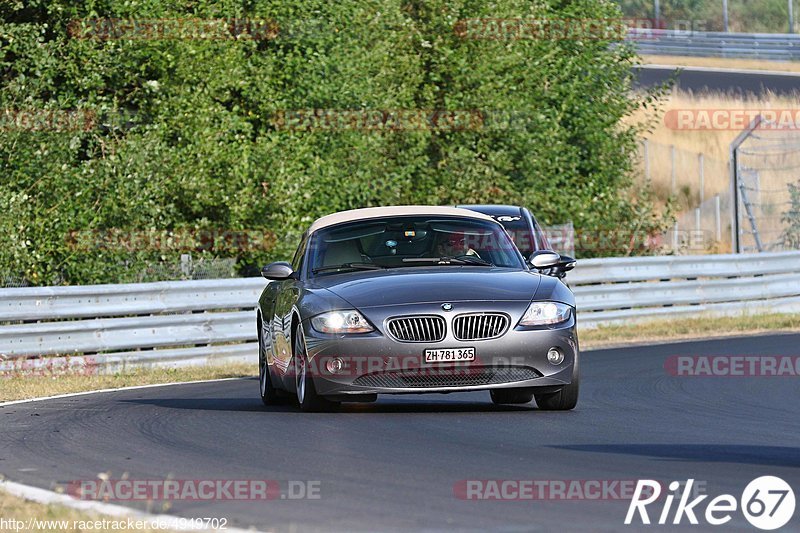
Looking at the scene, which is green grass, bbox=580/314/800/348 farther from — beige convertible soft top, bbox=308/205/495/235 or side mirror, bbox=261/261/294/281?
side mirror, bbox=261/261/294/281

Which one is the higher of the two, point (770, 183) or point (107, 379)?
→ point (107, 379)

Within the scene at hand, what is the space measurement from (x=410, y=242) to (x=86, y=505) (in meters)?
5.66

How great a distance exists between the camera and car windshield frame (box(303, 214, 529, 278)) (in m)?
12.2

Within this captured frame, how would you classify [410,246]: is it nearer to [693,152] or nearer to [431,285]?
[431,285]

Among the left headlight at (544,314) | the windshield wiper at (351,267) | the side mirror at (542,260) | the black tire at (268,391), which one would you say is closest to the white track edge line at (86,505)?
the left headlight at (544,314)

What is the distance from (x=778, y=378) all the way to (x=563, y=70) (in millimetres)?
17404

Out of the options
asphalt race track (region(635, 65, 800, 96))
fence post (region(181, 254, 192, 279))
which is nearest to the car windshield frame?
fence post (region(181, 254, 192, 279))

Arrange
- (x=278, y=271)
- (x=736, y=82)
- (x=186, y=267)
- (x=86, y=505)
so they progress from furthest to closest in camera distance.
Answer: (x=736, y=82)
(x=186, y=267)
(x=278, y=271)
(x=86, y=505)

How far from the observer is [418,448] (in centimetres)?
920

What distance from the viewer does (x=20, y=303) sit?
58.0 ft

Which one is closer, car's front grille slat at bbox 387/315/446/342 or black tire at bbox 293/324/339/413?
car's front grille slat at bbox 387/315/446/342

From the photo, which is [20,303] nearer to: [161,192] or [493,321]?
[161,192]

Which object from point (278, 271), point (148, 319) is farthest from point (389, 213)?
point (148, 319)

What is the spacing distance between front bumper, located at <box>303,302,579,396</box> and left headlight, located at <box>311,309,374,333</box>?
0.14 ft
